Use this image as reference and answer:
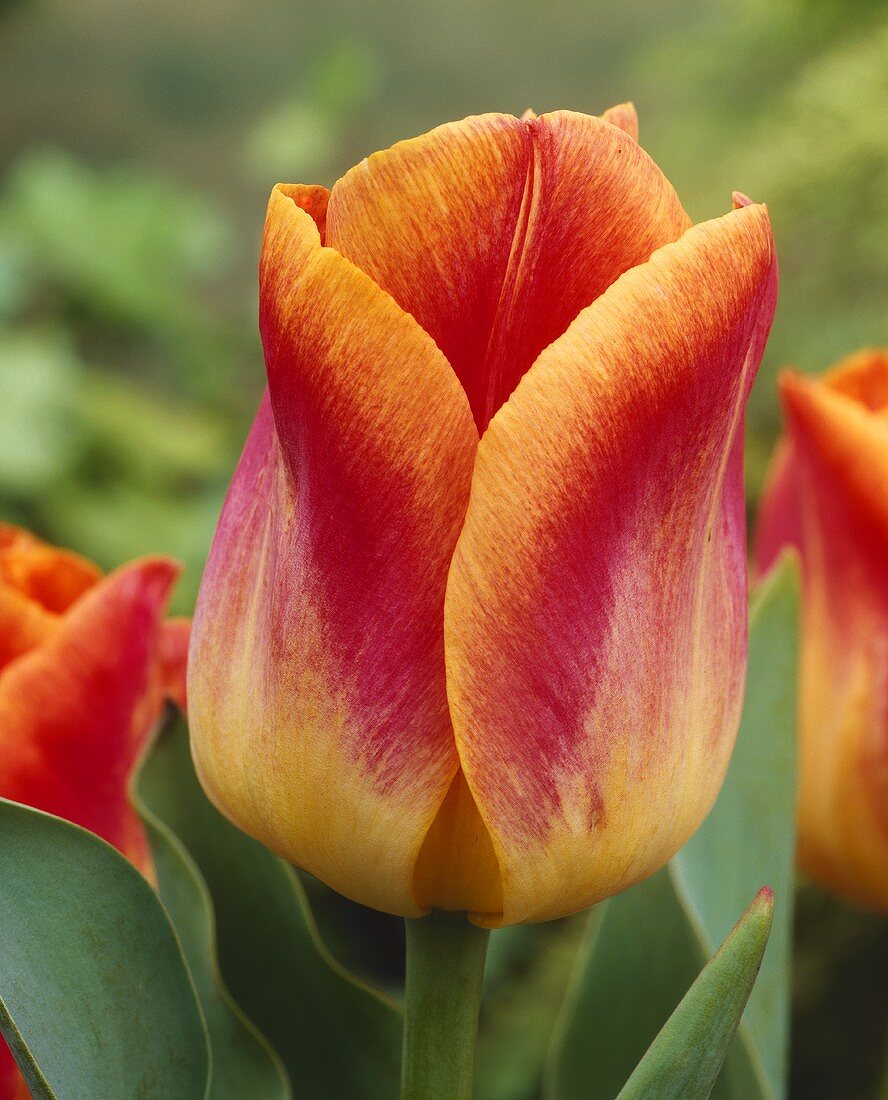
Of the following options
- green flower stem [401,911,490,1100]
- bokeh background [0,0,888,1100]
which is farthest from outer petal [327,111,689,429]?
bokeh background [0,0,888,1100]

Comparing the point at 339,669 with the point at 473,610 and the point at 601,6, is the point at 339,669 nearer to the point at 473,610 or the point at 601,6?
the point at 473,610

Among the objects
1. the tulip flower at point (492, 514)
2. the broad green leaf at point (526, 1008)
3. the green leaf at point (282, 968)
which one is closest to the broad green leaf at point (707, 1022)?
the tulip flower at point (492, 514)

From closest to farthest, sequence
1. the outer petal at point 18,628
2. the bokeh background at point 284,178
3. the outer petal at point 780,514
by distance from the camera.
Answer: the outer petal at point 18,628 → the outer petal at point 780,514 → the bokeh background at point 284,178

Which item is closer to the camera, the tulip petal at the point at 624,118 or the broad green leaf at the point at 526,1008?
the tulip petal at the point at 624,118

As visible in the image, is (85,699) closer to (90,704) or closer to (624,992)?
(90,704)

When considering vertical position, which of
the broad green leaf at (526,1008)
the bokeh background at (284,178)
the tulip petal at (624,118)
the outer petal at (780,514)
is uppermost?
the bokeh background at (284,178)

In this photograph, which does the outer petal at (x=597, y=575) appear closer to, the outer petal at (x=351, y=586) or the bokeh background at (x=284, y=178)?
the outer petal at (x=351, y=586)

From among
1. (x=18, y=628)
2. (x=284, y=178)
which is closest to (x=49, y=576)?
(x=18, y=628)
